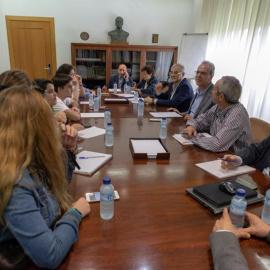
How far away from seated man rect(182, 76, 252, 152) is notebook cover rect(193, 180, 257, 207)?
0.63 meters

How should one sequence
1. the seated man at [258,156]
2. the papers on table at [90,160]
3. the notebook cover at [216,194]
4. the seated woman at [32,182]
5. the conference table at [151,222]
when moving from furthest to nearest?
the seated man at [258,156]
the papers on table at [90,160]
the notebook cover at [216,194]
the conference table at [151,222]
the seated woman at [32,182]

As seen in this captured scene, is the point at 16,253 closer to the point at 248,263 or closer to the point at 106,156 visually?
the point at 248,263

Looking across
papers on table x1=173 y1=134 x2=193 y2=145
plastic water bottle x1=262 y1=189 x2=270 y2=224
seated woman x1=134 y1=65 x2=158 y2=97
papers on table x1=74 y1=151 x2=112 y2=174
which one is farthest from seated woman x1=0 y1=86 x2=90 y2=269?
seated woman x1=134 y1=65 x2=158 y2=97

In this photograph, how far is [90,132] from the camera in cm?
209

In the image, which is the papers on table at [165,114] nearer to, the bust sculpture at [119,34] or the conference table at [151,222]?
the conference table at [151,222]

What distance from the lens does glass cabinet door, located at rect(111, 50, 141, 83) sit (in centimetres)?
534

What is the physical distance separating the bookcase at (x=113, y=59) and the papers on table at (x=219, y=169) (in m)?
4.19

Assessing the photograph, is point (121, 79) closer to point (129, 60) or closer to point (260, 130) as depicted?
point (129, 60)

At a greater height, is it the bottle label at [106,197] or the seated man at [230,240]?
the bottle label at [106,197]

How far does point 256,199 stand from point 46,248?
3.07ft

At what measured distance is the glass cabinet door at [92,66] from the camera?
5254 mm

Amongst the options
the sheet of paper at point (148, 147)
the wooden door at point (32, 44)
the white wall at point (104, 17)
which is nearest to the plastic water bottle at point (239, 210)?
the sheet of paper at point (148, 147)

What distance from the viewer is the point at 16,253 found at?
74 centimetres

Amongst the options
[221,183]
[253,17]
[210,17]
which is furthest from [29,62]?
[221,183]
